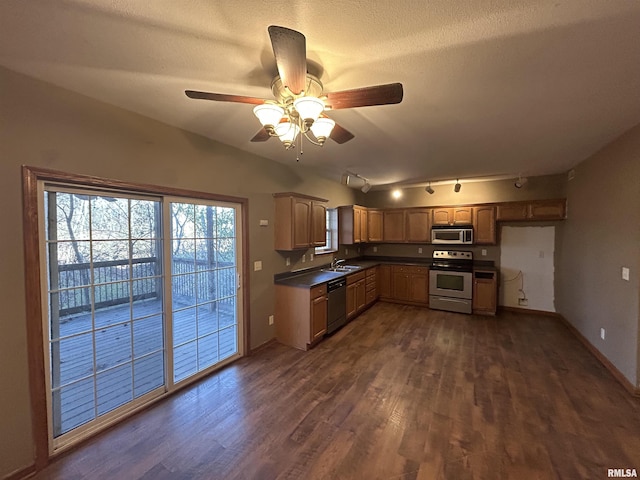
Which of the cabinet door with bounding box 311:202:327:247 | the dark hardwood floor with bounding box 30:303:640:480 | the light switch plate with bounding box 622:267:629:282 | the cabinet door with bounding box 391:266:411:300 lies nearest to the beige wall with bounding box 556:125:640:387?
the light switch plate with bounding box 622:267:629:282

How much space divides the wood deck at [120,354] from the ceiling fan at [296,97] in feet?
6.73

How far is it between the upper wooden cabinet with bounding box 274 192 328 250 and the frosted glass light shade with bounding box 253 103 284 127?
7.00 feet

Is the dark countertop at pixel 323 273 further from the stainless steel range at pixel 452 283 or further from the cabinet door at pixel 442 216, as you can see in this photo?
A: the cabinet door at pixel 442 216

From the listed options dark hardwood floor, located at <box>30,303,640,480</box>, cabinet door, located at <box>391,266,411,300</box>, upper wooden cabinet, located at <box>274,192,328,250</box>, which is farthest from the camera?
cabinet door, located at <box>391,266,411,300</box>

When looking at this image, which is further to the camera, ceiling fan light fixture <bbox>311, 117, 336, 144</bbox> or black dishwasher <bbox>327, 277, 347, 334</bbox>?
black dishwasher <bbox>327, 277, 347, 334</bbox>

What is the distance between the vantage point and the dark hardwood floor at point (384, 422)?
1.81 m

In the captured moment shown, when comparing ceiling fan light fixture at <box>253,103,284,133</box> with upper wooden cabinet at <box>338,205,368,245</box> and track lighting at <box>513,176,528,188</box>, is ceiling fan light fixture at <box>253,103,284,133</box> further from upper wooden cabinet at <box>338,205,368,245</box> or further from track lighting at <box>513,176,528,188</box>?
track lighting at <box>513,176,528,188</box>

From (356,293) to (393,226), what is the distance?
211 cm

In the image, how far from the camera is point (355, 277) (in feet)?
16.0

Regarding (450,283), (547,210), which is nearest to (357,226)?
(450,283)

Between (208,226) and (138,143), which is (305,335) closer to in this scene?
(208,226)

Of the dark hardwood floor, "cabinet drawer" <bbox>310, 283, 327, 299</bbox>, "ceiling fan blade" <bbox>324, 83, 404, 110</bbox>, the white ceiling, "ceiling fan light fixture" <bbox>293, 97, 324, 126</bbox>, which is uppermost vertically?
the white ceiling

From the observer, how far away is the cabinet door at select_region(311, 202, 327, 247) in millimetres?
4215

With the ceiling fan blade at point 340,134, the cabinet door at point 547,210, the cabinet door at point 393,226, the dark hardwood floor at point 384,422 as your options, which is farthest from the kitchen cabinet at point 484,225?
the ceiling fan blade at point 340,134
